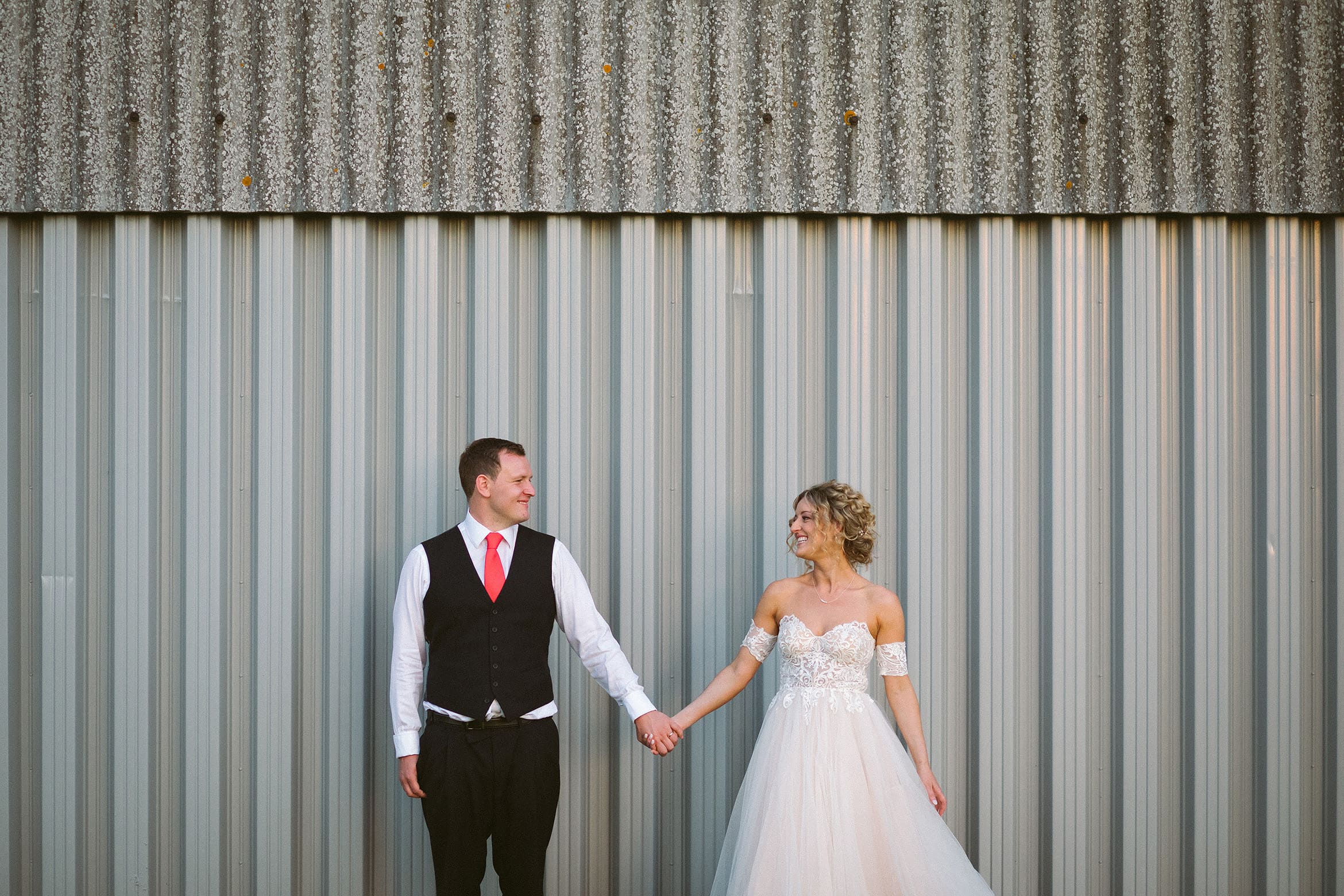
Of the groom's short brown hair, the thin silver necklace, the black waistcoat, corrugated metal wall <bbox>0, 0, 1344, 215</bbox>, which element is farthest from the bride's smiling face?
corrugated metal wall <bbox>0, 0, 1344, 215</bbox>

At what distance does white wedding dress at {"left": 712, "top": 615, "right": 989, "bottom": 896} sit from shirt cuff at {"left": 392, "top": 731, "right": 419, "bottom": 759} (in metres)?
1.14

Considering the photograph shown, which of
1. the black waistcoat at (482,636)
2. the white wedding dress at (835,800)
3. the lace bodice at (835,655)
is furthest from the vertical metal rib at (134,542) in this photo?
the lace bodice at (835,655)

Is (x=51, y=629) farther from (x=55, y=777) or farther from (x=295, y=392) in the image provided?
(x=295, y=392)

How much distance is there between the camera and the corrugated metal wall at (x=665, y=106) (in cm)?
364

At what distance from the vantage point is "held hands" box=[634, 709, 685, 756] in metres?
3.23

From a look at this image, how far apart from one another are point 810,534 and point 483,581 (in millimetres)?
1140

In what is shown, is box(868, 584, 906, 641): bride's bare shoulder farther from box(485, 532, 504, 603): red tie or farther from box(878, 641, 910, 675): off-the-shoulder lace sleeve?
box(485, 532, 504, 603): red tie

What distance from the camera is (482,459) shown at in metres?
3.30

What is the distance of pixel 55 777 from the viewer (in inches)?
144

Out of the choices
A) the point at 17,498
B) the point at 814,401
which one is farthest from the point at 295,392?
the point at 814,401

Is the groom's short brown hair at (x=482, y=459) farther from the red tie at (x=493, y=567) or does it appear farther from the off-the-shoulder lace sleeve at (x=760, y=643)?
the off-the-shoulder lace sleeve at (x=760, y=643)

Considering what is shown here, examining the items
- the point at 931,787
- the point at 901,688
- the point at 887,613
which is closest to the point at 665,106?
the point at 887,613

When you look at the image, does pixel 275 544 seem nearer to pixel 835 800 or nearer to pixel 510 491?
pixel 510 491

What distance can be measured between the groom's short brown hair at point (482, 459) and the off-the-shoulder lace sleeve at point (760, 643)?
3.44 ft
